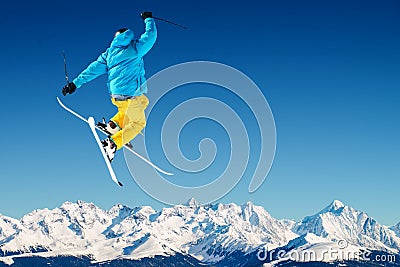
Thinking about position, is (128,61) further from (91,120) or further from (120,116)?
(91,120)

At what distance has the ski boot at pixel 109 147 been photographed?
12.0m

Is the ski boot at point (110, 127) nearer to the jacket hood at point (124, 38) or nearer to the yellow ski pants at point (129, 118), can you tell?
the yellow ski pants at point (129, 118)

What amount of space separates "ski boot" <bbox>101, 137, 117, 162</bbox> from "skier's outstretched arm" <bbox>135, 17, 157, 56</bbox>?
227cm

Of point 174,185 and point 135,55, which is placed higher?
point 135,55

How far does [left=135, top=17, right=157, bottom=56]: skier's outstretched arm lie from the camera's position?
11.0 m

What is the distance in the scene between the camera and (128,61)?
11.4m

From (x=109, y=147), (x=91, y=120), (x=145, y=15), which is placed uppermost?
(x=145, y=15)

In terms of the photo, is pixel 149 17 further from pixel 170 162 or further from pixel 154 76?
pixel 170 162

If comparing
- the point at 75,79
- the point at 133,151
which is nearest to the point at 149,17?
the point at 75,79

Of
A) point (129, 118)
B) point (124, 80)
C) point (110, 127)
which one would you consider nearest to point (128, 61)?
point (124, 80)

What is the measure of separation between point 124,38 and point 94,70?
123 centimetres

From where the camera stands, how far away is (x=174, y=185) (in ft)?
40.1

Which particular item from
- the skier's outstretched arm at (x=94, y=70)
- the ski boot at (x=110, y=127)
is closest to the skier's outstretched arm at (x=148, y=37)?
the skier's outstretched arm at (x=94, y=70)

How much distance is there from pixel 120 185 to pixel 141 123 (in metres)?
1.52
